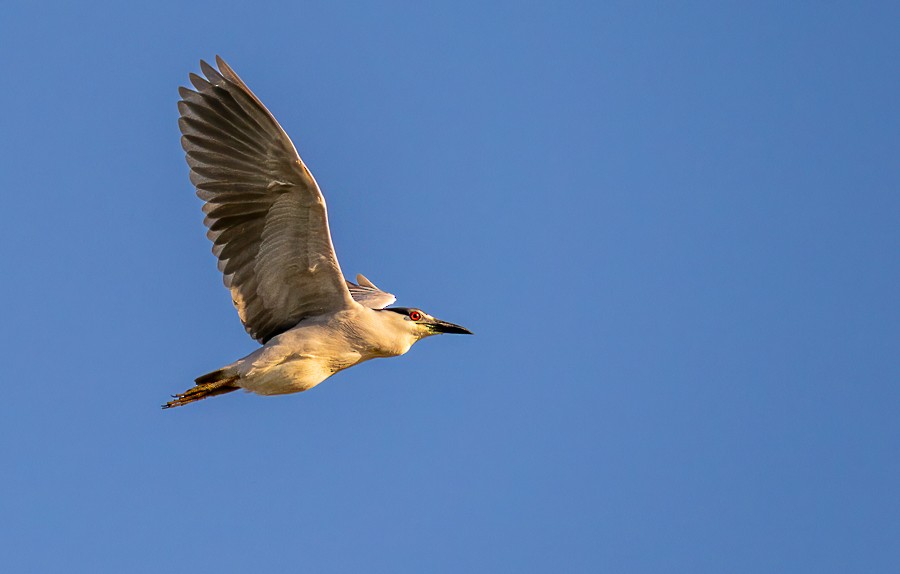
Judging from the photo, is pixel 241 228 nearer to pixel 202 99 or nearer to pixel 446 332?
pixel 202 99

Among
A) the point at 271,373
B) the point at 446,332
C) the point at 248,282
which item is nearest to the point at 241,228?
the point at 248,282

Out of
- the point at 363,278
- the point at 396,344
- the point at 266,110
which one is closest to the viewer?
the point at 266,110

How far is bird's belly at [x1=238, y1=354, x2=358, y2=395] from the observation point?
12.9m

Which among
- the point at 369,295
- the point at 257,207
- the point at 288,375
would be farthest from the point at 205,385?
the point at 369,295

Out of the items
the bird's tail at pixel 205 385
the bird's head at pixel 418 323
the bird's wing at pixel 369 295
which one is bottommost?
the bird's tail at pixel 205 385

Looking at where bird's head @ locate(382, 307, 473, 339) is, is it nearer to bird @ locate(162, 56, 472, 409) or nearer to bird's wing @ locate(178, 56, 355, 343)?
bird @ locate(162, 56, 472, 409)

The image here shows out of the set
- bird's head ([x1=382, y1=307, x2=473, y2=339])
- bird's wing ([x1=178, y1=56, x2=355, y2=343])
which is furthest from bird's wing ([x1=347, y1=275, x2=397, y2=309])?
bird's wing ([x1=178, y1=56, x2=355, y2=343])

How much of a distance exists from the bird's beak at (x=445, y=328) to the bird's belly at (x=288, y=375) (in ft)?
3.86

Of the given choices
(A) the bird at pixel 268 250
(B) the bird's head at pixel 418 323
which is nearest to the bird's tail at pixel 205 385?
(A) the bird at pixel 268 250

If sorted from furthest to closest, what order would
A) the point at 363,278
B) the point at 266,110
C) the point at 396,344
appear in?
the point at 363,278, the point at 396,344, the point at 266,110

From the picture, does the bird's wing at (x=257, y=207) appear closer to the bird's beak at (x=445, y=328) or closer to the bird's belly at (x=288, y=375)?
the bird's belly at (x=288, y=375)

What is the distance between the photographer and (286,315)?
1351 cm

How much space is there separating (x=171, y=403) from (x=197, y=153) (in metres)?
2.48

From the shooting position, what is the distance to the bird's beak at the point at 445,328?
14.0m
